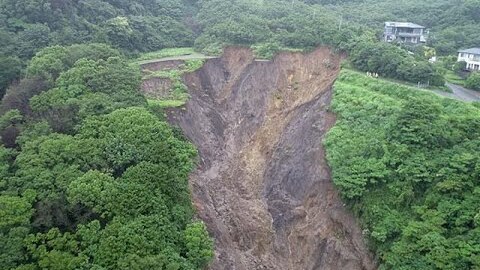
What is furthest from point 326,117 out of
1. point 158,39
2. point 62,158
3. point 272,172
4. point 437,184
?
point 158,39

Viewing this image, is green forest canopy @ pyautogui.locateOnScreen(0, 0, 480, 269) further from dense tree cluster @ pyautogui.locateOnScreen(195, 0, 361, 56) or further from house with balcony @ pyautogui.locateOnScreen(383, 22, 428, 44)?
house with balcony @ pyautogui.locateOnScreen(383, 22, 428, 44)

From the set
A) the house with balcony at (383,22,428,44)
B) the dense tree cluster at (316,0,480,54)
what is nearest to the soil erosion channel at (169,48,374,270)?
the house with balcony at (383,22,428,44)

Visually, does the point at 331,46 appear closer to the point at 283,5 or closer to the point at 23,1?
the point at 283,5

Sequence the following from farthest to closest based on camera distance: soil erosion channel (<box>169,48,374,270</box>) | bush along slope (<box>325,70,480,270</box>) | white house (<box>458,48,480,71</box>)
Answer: white house (<box>458,48,480,71</box>) < soil erosion channel (<box>169,48,374,270</box>) < bush along slope (<box>325,70,480,270</box>)

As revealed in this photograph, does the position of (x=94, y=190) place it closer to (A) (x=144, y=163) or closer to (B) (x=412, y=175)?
(A) (x=144, y=163)

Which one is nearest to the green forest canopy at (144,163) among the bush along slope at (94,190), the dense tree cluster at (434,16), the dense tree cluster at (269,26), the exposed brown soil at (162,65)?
the bush along slope at (94,190)

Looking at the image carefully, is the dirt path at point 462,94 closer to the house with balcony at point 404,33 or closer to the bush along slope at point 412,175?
the bush along slope at point 412,175
